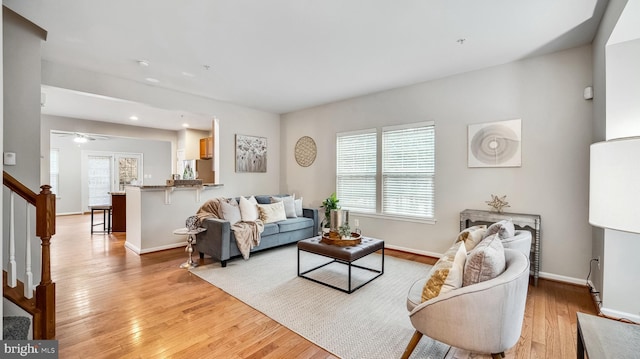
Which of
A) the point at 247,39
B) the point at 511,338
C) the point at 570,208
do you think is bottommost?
the point at 511,338

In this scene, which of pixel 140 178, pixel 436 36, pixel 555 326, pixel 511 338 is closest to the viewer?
pixel 511 338

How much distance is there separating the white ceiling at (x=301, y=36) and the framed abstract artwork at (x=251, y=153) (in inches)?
63.2

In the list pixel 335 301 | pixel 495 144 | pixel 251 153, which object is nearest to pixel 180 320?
pixel 335 301

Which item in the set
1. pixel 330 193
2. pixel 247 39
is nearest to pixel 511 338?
pixel 247 39

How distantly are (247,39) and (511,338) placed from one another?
3299mm

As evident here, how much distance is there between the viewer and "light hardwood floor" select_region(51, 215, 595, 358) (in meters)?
2.03

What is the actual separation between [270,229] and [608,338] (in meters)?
3.77

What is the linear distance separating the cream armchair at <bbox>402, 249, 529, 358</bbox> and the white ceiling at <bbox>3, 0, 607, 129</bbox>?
7.13 ft

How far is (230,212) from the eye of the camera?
4.16 meters

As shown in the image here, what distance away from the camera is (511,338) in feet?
5.54

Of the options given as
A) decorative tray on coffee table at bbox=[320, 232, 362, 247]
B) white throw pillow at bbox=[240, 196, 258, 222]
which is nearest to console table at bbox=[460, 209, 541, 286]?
decorative tray on coffee table at bbox=[320, 232, 362, 247]

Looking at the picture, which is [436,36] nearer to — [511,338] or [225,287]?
[511,338]

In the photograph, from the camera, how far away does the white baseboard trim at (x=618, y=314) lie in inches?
92.4

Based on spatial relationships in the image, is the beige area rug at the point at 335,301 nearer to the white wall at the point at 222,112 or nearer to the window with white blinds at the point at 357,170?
the window with white blinds at the point at 357,170
